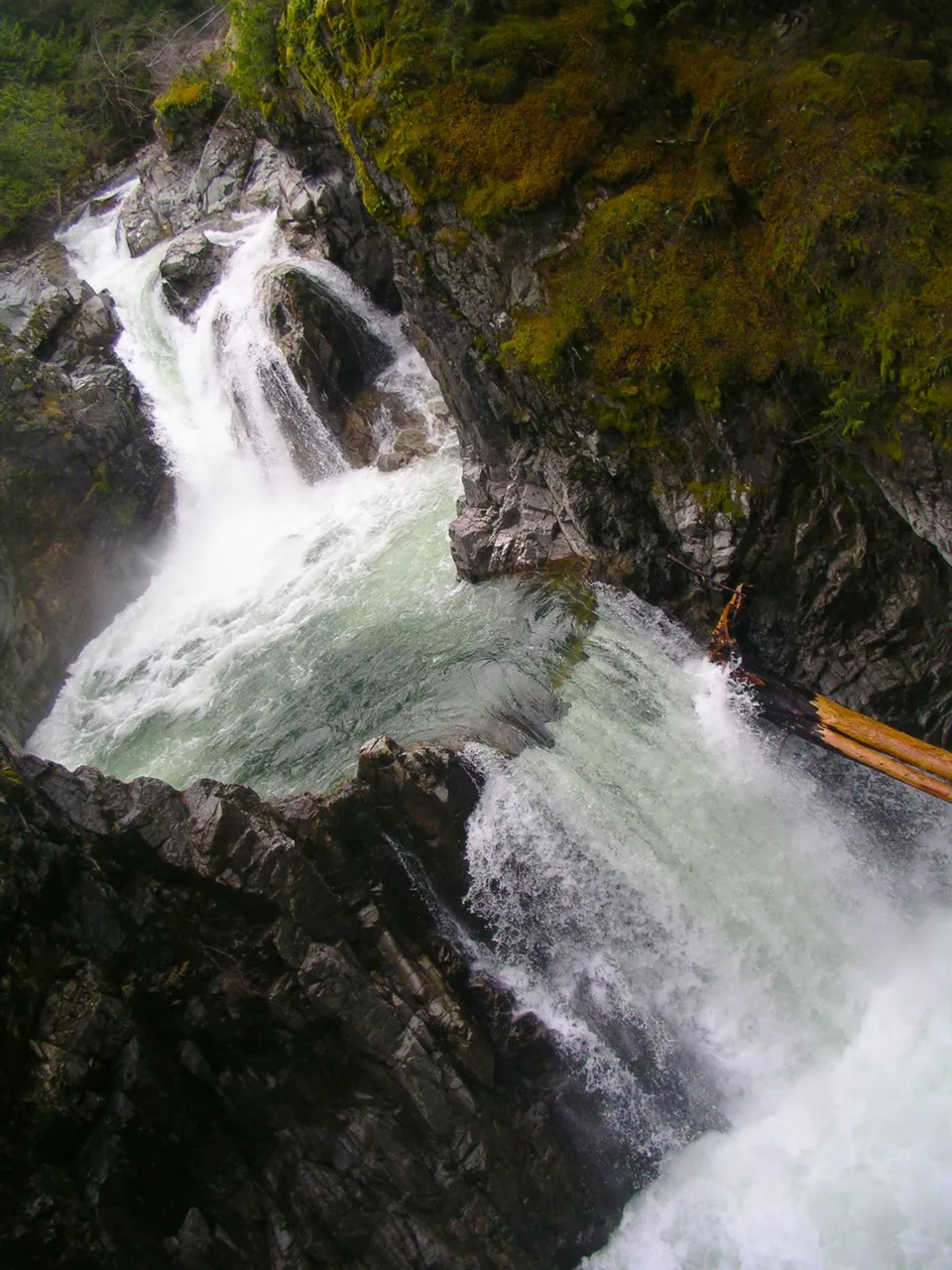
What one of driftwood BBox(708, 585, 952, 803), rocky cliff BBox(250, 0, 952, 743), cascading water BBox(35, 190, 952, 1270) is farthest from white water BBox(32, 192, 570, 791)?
rocky cliff BBox(250, 0, 952, 743)

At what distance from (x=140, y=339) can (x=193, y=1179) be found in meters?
19.3

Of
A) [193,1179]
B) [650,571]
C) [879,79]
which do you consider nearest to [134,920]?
[193,1179]

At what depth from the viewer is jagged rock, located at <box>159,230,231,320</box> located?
20.9m

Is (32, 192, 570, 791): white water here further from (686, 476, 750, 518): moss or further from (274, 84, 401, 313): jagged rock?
(686, 476, 750, 518): moss

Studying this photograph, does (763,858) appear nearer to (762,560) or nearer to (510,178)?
(762,560)

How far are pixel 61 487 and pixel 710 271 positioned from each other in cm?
1415

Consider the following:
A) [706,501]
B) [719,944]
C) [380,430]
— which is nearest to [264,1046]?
[719,944]

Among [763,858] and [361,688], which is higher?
[361,688]

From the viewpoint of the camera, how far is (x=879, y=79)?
9023mm

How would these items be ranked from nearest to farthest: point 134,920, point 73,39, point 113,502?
point 134,920 < point 113,502 < point 73,39

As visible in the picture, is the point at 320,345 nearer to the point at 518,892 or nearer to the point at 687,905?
the point at 518,892

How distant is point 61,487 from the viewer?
59.1ft

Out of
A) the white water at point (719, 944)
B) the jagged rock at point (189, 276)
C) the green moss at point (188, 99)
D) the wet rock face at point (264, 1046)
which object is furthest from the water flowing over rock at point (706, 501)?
the green moss at point (188, 99)

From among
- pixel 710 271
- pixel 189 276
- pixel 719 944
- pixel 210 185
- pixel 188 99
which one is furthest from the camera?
pixel 188 99
